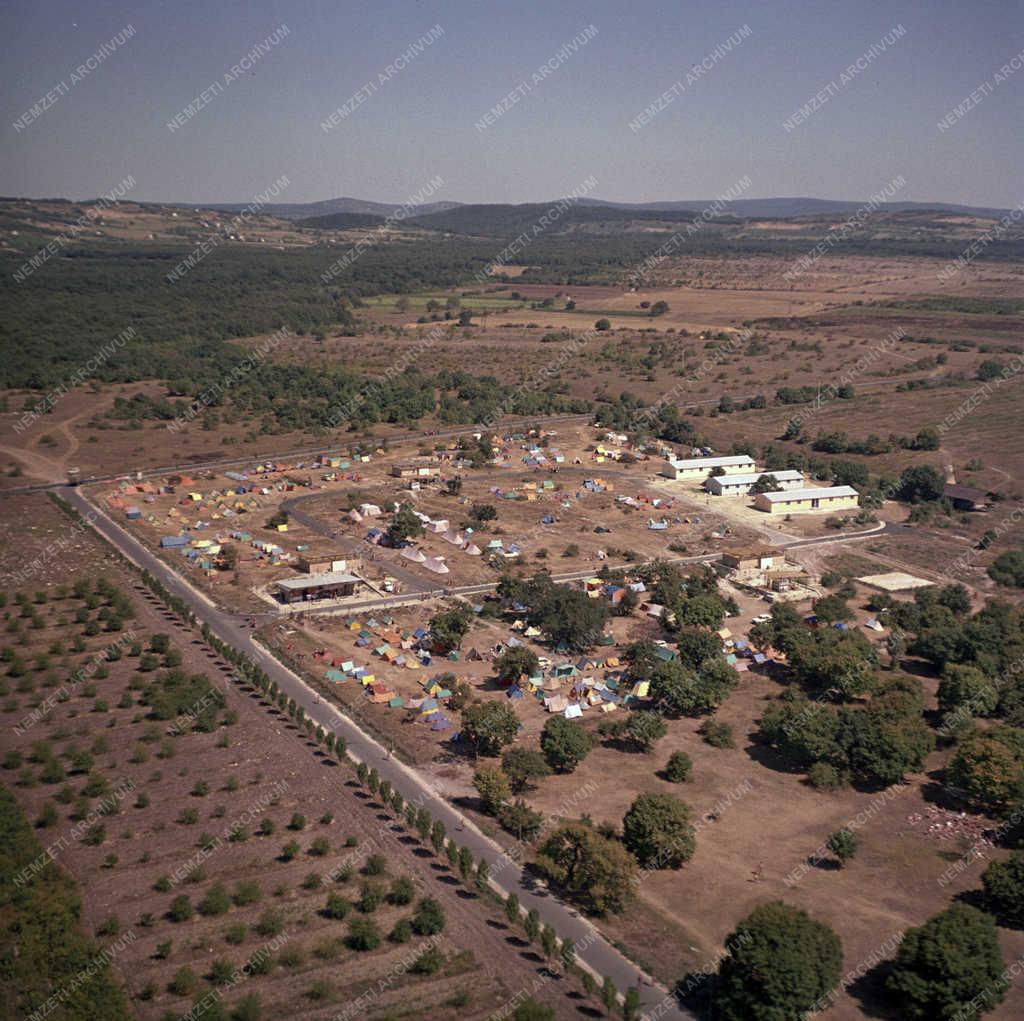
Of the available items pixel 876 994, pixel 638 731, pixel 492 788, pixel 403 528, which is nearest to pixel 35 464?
pixel 403 528

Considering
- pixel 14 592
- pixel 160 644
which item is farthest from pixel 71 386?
pixel 160 644

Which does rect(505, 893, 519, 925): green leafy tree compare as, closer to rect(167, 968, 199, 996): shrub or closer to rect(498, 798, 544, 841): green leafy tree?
rect(498, 798, 544, 841): green leafy tree

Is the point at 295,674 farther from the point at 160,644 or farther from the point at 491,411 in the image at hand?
the point at 491,411

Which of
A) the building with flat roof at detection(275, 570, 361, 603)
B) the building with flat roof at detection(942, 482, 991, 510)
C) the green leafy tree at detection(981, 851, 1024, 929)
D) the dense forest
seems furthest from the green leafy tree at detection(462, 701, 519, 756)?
the dense forest

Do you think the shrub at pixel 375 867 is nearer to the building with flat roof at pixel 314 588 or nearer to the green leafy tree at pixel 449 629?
the green leafy tree at pixel 449 629

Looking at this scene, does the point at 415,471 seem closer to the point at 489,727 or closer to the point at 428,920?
the point at 489,727

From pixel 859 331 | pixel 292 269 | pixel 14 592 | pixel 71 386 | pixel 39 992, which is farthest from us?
pixel 292 269
